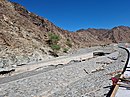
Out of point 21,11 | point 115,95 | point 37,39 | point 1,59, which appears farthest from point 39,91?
point 21,11

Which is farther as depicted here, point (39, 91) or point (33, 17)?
point (33, 17)

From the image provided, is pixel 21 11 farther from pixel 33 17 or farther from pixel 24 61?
pixel 24 61

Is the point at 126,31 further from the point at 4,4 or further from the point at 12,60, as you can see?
the point at 12,60

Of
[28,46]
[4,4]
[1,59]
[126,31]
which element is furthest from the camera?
[126,31]

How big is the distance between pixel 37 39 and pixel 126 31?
12985 centimetres

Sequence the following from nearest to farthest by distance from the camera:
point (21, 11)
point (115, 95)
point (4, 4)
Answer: point (115, 95)
point (4, 4)
point (21, 11)

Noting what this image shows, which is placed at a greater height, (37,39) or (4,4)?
(4,4)

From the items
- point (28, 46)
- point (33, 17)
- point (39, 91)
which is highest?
point (33, 17)

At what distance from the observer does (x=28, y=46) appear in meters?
35.6

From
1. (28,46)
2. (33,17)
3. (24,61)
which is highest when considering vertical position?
(33,17)

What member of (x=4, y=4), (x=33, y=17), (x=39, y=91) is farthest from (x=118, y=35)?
(x=39, y=91)

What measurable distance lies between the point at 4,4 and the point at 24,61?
23.8 metres

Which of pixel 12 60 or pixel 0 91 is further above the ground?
pixel 12 60

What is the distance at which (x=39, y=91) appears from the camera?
11.8 m
